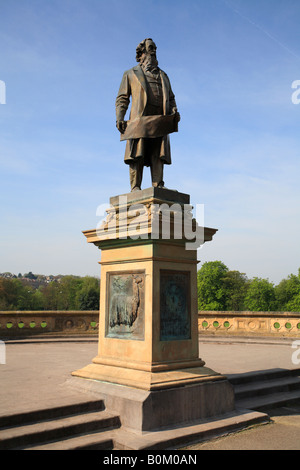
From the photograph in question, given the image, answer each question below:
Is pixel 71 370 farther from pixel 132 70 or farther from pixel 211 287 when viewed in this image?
pixel 211 287

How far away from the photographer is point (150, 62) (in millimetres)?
6816

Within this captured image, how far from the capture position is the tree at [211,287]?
2318 inches

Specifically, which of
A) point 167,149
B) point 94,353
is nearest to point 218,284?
point 94,353

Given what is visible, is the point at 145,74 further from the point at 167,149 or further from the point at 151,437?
the point at 151,437

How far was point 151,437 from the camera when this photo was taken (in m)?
4.76

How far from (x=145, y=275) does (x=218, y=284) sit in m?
55.4

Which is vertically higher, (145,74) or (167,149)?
(145,74)

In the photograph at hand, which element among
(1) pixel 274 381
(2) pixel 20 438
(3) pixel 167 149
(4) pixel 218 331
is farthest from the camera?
(4) pixel 218 331

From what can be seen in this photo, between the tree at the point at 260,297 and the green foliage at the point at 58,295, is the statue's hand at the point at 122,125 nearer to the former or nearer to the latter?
the tree at the point at 260,297

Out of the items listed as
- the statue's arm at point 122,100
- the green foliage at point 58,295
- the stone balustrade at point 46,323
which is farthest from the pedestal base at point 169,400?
the green foliage at point 58,295

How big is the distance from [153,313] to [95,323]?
11.2 metres

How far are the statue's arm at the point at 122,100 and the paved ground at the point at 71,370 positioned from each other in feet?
13.8
